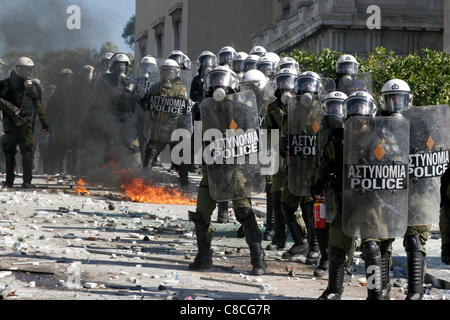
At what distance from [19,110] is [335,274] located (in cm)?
782

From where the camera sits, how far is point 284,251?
730 centimetres

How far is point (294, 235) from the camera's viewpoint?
6980mm

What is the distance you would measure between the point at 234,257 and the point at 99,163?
24.2 ft

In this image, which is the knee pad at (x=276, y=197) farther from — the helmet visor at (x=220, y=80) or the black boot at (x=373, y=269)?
the black boot at (x=373, y=269)

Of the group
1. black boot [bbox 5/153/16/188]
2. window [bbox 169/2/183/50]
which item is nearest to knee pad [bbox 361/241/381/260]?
black boot [bbox 5/153/16/188]

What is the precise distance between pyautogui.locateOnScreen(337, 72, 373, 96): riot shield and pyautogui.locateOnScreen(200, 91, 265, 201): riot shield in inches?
85.7

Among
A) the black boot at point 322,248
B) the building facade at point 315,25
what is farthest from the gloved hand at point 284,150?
the building facade at point 315,25

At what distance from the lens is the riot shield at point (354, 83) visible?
763 centimetres

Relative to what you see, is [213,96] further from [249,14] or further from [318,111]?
[249,14]

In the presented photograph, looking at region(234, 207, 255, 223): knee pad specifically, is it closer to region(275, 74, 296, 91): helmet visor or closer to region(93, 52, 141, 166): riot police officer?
region(275, 74, 296, 91): helmet visor

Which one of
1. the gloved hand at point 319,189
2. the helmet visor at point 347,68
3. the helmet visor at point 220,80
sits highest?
the helmet visor at point 347,68

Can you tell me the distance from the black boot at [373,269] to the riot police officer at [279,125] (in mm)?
2630

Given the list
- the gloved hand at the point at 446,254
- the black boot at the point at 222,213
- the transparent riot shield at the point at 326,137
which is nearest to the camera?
the gloved hand at the point at 446,254

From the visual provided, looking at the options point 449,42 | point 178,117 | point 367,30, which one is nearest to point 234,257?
point 178,117
